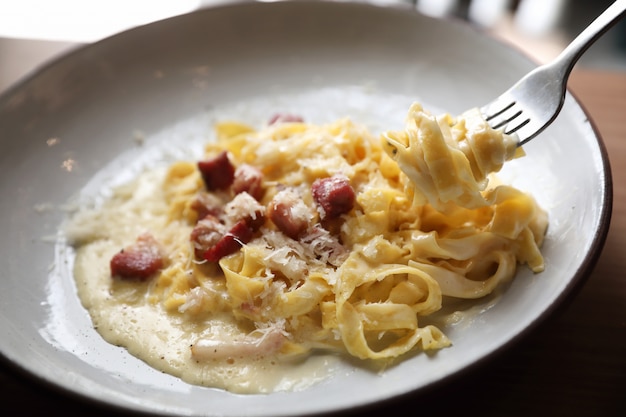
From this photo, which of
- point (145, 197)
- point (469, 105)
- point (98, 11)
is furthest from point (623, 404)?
point (98, 11)

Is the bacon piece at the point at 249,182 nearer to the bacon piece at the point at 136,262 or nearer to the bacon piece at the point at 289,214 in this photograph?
the bacon piece at the point at 289,214

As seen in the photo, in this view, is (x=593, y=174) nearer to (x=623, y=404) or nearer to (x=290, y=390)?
(x=623, y=404)

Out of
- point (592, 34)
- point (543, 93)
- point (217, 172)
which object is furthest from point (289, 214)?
point (592, 34)

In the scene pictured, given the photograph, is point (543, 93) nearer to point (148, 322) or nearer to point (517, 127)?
point (517, 127)

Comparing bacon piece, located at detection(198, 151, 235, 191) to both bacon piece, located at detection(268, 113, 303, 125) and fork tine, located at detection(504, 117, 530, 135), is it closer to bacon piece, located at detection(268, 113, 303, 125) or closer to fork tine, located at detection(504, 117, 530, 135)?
bacon piece, located at detection(268, 113, 303, 125)

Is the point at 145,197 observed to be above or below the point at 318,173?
below

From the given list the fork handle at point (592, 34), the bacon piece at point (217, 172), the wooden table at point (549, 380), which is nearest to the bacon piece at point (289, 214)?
the bacon piece at point (217, 172)

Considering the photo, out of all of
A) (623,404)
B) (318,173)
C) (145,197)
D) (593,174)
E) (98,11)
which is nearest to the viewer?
(623,404)
